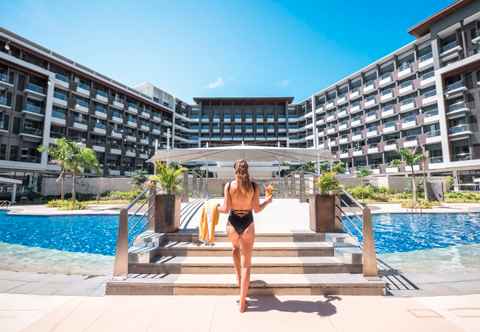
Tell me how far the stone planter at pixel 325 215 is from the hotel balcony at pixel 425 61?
40.9 m

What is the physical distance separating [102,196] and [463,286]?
102ft

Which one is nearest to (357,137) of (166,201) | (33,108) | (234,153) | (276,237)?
(234,153)

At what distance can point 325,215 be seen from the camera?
5090 millimetres

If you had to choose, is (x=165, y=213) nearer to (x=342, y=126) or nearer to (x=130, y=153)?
(x=130, y=153)

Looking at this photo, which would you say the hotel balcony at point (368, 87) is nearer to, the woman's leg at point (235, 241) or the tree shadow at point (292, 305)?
the tree shadow at point (292, 305)

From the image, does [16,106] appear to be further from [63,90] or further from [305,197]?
[305,197]

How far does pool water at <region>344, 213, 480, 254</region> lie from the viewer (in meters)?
7.54

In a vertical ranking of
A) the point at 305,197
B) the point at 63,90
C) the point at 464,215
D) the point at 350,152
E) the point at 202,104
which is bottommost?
the point at 464,215

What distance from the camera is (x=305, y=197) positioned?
10.1m

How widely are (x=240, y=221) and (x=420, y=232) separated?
9890 mm

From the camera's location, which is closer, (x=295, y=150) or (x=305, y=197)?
(x=295, y=150)

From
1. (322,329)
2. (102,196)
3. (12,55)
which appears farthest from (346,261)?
(12,55)

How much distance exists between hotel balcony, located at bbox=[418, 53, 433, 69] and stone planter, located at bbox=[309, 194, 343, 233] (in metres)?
40.9

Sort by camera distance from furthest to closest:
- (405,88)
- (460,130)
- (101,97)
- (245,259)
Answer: (101,97) < (405,88) < (460,130) < (245,259)
